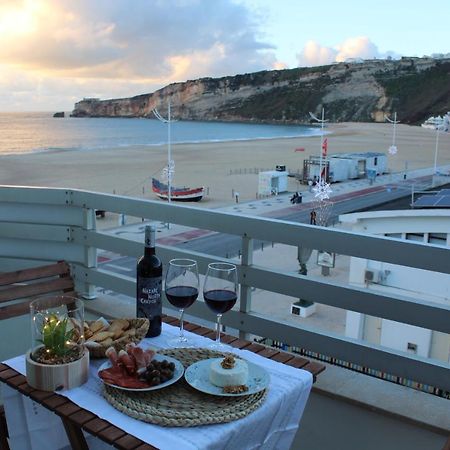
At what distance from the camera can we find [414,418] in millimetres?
2705

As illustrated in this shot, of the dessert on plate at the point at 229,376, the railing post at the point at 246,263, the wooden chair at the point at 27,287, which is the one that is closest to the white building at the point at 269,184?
the railing post at the point at 246,263

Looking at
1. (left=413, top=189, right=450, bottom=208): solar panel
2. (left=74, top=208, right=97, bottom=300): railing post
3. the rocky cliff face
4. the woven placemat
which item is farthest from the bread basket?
the rocky cliff face

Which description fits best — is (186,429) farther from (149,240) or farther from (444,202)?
(444,202)

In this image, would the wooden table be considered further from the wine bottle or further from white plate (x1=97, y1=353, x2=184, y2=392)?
the wine bottle

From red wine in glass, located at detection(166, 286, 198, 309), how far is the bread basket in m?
0.13

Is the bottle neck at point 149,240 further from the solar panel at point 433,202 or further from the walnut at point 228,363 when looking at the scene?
the solar panel at point 433,202

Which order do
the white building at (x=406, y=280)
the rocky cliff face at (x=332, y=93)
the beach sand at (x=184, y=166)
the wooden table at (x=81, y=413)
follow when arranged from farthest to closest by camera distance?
the rocky cliff face at (x=332, y=93) → the beach sand at (x=184, y=166) → the white building at (x=406, y=280) → the wooden table at (x=81, y=413)

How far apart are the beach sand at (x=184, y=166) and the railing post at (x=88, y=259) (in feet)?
90.8

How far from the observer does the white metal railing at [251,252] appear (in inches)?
106

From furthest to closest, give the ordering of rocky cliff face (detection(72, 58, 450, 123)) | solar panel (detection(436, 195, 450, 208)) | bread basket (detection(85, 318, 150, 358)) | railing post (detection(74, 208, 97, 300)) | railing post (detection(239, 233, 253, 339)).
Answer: rocky cliff face (detection(72, 58, 450, 123)) → solar panel (detection(436, 195, 450, 208)) → railing post (detection(74, 208, 97, 300)) → railing post (detection(239, 233, 253, 339)) → bread basket (detection(85, 318, 150, 358))

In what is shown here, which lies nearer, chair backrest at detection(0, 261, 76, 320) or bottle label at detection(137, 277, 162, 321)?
bottle label at detection(137, 277, 162, 321)

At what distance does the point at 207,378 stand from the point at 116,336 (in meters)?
0.38

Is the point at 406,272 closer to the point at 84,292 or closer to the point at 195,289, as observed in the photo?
the point at 84,292

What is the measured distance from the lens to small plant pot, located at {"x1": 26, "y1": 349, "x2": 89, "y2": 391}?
167cm
